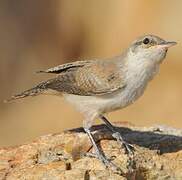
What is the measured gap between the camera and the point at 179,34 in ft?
52.0

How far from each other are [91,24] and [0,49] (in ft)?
8.17

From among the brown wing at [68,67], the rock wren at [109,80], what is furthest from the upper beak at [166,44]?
the brown wing at [68,67]

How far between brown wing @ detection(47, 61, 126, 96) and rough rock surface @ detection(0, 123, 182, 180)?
19.4 inches

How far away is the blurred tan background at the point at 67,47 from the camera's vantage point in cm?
1622

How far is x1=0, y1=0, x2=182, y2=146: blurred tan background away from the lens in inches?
639

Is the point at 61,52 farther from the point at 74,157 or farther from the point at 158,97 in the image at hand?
the point at 74,157

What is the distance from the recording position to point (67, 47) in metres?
18.6

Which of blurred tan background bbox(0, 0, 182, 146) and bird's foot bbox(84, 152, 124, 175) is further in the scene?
blurred tan background bbox(0, 0, 182, 146)

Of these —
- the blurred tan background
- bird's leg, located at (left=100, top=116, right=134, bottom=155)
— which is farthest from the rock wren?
the blurred tan background

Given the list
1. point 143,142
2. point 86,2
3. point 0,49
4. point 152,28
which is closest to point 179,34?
point 152,28

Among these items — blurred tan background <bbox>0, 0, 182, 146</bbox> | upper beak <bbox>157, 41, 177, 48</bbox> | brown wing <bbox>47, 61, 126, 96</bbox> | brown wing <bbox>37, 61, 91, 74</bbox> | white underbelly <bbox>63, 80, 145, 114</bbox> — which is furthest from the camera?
blurred tan background <bbox>0, 0, 182, 146</bbox>

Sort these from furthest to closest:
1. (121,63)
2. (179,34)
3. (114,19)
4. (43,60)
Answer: (43,60), (114,19), (179,34), (121,63)

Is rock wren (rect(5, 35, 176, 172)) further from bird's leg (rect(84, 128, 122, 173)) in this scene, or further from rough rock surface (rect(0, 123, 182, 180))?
rough rock surface (rect(0, 123, 182, 180))

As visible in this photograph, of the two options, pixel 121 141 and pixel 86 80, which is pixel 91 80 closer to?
pixel 86 80
